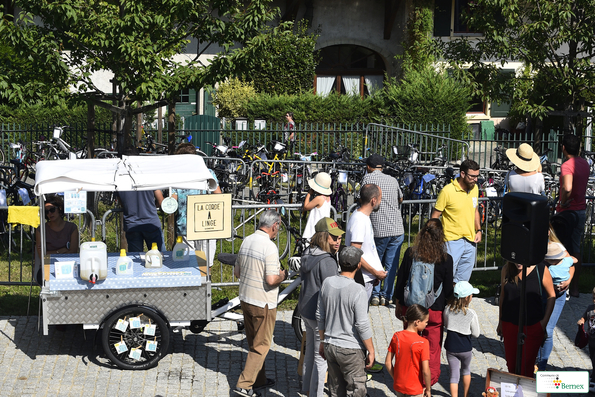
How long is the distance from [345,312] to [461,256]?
Answer: 3128 mm

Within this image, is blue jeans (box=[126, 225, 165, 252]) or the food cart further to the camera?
blue jeans (box=[126, 225, 165, 252])

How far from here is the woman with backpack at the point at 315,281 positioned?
227 inches

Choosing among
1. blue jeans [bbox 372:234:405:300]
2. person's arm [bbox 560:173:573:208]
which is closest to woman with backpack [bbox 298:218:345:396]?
blue jeans [bbox 372:234:405:300]

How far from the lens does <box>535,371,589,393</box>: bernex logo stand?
449 centimetres

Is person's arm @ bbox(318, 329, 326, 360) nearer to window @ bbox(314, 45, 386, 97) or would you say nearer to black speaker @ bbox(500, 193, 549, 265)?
black speaker @ bbox(500, 193, 549, 265)

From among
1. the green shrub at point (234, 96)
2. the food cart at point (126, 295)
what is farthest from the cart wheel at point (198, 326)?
the green shrub at point (234, 96)

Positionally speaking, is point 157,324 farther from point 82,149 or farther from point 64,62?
point 82,149

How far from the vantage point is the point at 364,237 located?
7.11 metres

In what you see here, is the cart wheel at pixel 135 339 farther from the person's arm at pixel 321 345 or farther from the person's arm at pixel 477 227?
the person's arm at pixel 477 227

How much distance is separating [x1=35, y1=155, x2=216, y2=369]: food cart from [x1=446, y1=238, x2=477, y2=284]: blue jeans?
2839 millimetres

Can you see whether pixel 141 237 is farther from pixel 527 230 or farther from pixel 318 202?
pixel 527 230

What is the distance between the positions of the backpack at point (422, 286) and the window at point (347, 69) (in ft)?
77.2

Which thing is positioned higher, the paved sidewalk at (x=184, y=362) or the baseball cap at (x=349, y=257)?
the baseball cap at (x=349, y=257)

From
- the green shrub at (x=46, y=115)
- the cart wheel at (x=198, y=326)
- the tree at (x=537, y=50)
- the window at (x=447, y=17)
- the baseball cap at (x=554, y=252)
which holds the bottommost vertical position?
the cart wheel at (x=198, y=326)
